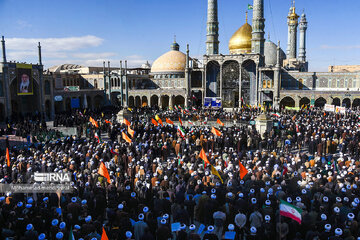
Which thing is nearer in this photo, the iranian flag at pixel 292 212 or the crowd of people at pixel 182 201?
the iranian flag at pixel 292 212

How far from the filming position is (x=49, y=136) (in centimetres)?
1983

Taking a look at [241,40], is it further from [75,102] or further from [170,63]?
[75,102]

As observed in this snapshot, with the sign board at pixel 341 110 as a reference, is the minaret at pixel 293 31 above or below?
above

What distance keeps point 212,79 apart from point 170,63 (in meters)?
10.7

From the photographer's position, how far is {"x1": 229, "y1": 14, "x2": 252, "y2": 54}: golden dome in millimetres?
42500

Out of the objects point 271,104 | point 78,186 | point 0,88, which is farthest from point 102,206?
point 271,104

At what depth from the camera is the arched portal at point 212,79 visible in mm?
40781

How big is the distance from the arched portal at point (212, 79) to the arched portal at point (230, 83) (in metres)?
0.87

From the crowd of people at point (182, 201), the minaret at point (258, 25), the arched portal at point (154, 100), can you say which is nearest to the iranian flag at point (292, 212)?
the crowd of people at point (182, 201)

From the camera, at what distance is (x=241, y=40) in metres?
42.7

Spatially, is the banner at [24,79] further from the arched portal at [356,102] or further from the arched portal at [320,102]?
the arched portal at [356,102]

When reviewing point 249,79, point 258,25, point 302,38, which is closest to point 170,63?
point 249,79

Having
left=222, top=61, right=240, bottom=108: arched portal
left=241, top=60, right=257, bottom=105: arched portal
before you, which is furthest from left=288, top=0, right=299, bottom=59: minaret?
left=222, top=61, right=240, bottom=108: arched portal

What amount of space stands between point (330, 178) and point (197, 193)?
4713 millimetres
